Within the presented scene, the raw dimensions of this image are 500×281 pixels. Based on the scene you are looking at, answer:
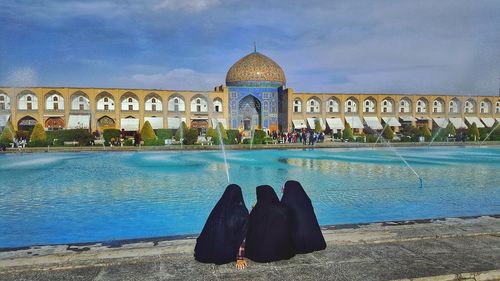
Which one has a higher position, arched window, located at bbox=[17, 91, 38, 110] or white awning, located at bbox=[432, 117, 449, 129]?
arched window, located at bbox=[17, 91, 38, 110]

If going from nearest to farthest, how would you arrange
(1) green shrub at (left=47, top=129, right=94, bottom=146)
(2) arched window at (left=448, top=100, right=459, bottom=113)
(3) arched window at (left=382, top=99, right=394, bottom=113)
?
(1) green shrub at (left=47, top=129, right=94, bottom=146), (3) arched window at (left=382, top=99, right=394, bottom=113), (2) arched window at (left=448, top=100, right=459, bottom=113)

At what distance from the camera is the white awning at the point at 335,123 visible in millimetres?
32094

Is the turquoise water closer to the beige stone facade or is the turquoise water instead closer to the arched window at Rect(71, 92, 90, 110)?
the beige stone facade

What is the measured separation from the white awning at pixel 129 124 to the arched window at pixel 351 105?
53.0ft

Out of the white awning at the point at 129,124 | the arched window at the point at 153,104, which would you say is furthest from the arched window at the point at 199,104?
the white awning at the point at 129,124

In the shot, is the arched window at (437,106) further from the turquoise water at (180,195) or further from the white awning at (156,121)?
the turquoise water at (180,195)

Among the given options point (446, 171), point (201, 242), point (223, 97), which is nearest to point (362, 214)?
point (201, 242)

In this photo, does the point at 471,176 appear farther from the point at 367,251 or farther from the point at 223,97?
the point at 223,97

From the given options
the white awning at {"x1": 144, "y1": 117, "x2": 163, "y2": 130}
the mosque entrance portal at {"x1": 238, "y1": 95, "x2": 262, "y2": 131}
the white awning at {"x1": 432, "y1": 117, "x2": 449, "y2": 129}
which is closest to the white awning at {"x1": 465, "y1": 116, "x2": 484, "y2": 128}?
the white awning at {"x1": 432, "y1": 117, "x2": 449, "y2": 129}

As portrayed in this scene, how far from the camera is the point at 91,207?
5.75 meters

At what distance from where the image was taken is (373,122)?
32719 mm

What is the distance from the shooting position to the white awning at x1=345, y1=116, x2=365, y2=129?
32406 millimetres

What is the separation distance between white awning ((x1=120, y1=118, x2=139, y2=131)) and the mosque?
0.17 ft

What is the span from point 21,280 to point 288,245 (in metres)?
1.77
